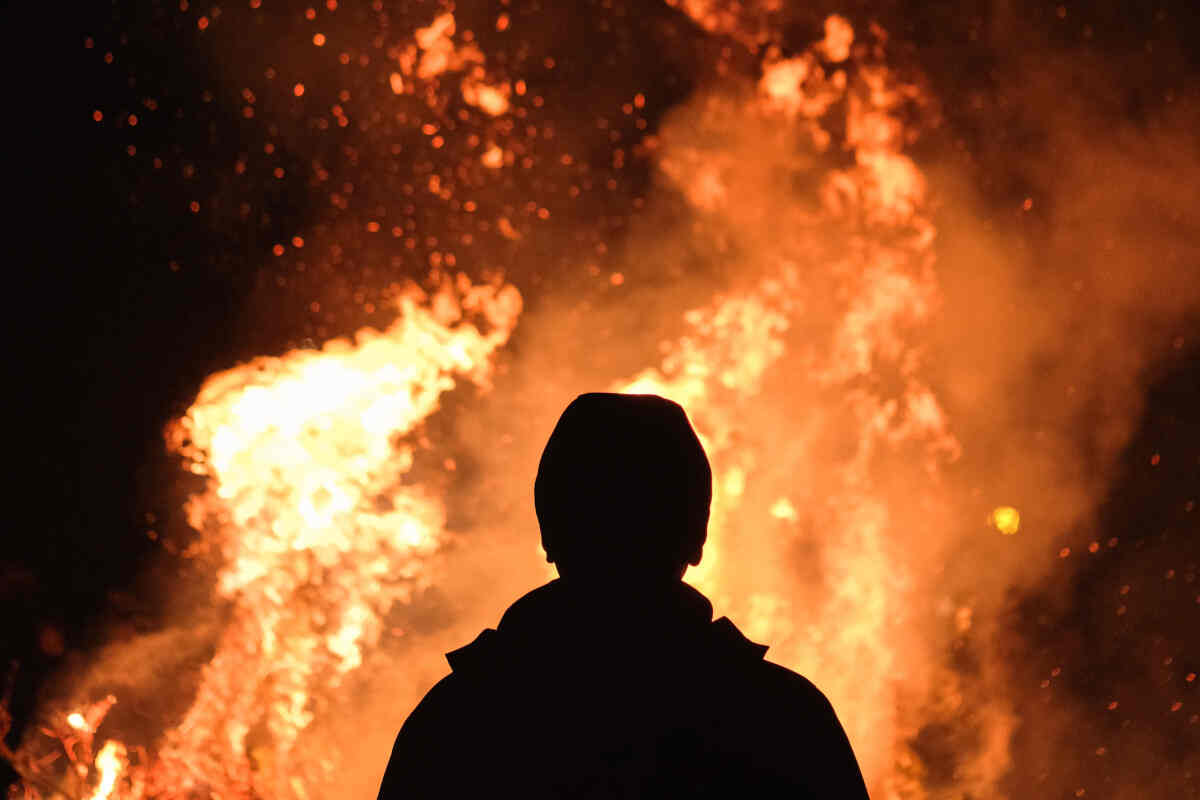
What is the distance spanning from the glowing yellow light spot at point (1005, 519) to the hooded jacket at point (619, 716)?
7.33 metres

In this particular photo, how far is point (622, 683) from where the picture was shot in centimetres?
139

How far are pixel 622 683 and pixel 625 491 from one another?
285 mm

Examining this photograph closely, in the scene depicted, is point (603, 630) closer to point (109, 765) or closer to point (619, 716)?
point (619, 716)

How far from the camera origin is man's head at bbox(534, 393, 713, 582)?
1.46m

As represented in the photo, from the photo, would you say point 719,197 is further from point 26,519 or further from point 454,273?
point 26,519

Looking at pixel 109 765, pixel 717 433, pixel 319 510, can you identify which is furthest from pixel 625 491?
pixel 109 765

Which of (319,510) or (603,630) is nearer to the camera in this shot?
(603,630)

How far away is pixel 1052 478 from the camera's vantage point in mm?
8148

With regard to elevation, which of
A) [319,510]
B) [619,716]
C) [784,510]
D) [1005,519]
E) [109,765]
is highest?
[1005,519]

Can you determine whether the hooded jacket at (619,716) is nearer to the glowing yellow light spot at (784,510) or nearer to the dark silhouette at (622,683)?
the dark silhouette at (622,683)

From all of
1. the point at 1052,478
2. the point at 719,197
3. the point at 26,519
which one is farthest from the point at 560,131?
the point at 26,519

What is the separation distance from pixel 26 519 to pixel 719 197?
7.71 meters

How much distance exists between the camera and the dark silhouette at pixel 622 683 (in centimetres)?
135

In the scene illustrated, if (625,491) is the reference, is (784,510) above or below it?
above
